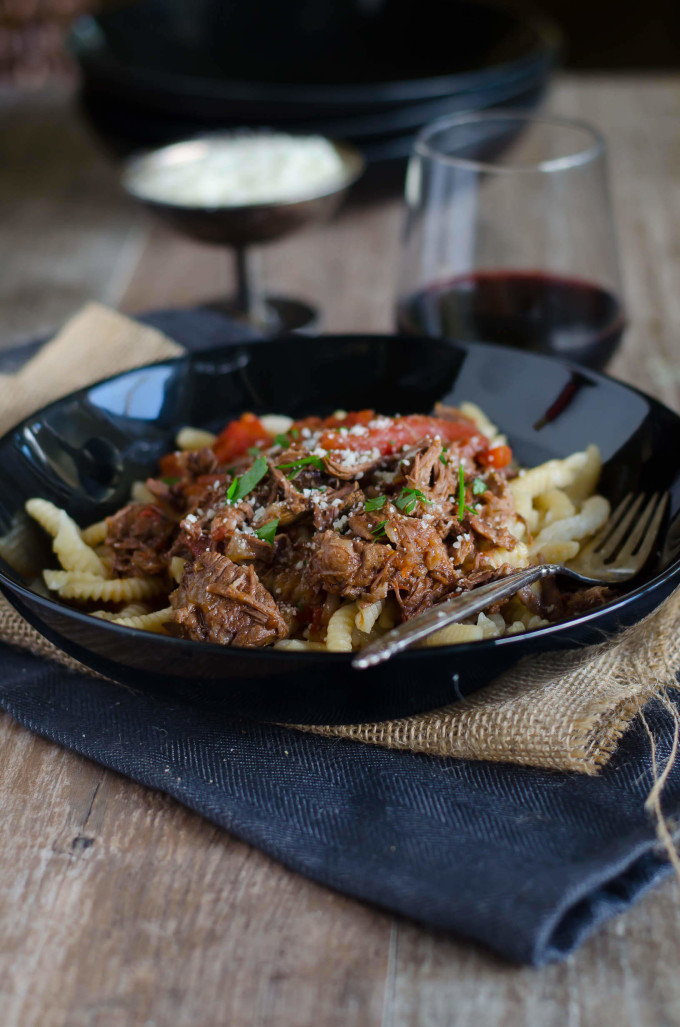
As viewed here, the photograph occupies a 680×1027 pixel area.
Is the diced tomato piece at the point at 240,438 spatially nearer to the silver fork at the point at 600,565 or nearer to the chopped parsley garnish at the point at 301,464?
the chopped parsley garnish at the point at 301,464

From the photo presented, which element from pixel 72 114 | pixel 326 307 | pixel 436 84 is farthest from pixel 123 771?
pixel 72 114

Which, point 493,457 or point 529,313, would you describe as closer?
point 493,457

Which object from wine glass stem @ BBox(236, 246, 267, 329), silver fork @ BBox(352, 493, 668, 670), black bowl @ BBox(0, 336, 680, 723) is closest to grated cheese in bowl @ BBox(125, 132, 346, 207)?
wine glass stem @ BBox(236, 246, 267, 329)

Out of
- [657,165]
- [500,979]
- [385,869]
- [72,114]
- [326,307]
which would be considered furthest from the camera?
[72,114]

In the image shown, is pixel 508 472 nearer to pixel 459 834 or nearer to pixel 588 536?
pixel 588 536

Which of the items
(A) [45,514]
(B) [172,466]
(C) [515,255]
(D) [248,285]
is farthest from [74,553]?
(D) [248,285]

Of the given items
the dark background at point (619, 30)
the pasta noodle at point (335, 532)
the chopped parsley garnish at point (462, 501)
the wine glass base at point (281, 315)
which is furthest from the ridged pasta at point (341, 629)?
the dark background at point (619, 30)

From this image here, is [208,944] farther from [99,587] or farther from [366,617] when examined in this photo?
[99,587]
